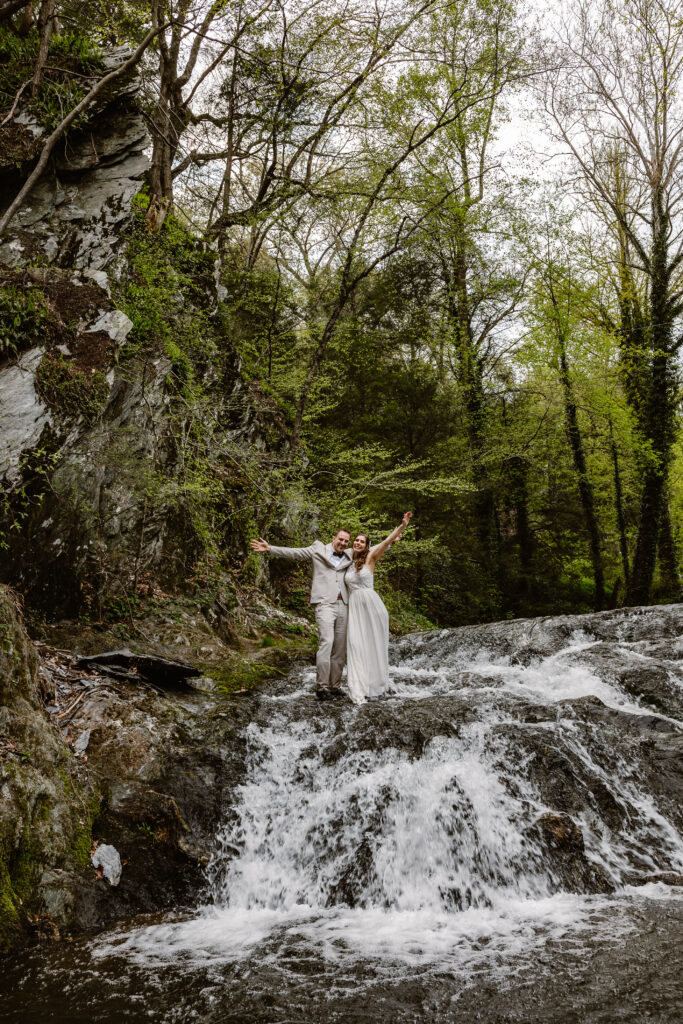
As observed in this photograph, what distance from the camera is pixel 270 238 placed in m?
16.0

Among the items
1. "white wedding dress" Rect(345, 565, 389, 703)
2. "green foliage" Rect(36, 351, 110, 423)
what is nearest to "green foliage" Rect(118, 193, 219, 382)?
"green foliage" Rect(36, 351, 110, 423)

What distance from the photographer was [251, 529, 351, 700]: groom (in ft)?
23.9

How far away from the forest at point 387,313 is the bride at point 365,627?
1715 millimetres

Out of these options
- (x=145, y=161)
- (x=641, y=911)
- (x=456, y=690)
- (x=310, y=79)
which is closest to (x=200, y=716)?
(x=456, y=690)

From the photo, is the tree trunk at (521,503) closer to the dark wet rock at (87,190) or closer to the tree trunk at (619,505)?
the tree trunk at (619,505)

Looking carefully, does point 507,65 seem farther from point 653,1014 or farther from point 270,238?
point 653,1014

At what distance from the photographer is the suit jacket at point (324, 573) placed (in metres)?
7.39

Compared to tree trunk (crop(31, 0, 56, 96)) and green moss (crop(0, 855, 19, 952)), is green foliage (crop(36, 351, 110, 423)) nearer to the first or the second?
tree trunk (crop(31, 0, 56, 96))

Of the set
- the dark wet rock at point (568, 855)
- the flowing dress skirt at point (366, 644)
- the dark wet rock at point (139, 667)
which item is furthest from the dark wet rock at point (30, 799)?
the dark wet rock at point (568, 855)

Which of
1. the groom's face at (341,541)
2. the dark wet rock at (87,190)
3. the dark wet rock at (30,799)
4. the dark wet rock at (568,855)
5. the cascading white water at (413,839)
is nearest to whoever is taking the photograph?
the dark wet rock at (30,799)

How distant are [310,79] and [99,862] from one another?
1348 centimetres

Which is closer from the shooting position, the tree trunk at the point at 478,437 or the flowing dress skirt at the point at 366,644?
the flowing dress skirt at the point at 366,644

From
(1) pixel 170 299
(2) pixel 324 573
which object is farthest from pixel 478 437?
(2) pixel 324 573

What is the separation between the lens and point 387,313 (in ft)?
59.9
